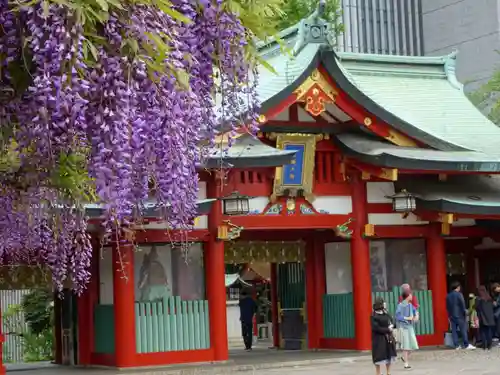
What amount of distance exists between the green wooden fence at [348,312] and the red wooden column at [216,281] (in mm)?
2587

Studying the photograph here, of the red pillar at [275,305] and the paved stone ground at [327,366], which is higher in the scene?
the red pillar at [275,305]

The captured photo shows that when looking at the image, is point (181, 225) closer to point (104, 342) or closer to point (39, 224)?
point (39, 224)

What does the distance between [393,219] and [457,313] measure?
6.52 ft

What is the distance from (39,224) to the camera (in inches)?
303

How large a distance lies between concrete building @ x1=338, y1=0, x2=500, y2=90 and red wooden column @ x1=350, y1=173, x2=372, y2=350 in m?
29.9

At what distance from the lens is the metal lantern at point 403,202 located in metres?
17.9

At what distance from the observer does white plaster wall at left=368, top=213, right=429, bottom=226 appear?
18.5 m

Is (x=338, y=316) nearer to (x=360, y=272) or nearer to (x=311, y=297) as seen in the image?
(x=311, y=297)

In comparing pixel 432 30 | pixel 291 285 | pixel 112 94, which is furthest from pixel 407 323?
pixel 432 30

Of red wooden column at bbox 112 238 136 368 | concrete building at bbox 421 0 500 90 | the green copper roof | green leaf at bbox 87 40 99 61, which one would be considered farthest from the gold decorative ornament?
concrete building at bbox 421 0 500 90

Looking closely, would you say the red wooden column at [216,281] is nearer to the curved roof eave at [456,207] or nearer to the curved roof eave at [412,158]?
the curved roof eave at [412,158]

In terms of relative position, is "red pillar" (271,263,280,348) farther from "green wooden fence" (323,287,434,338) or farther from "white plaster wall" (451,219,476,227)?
"white plaster wall" (451,219,476,227)

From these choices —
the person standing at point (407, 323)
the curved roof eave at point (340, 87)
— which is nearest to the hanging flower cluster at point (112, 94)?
the person standing at point (407, 323)

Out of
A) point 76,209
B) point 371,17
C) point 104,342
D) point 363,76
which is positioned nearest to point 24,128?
point 76,209
